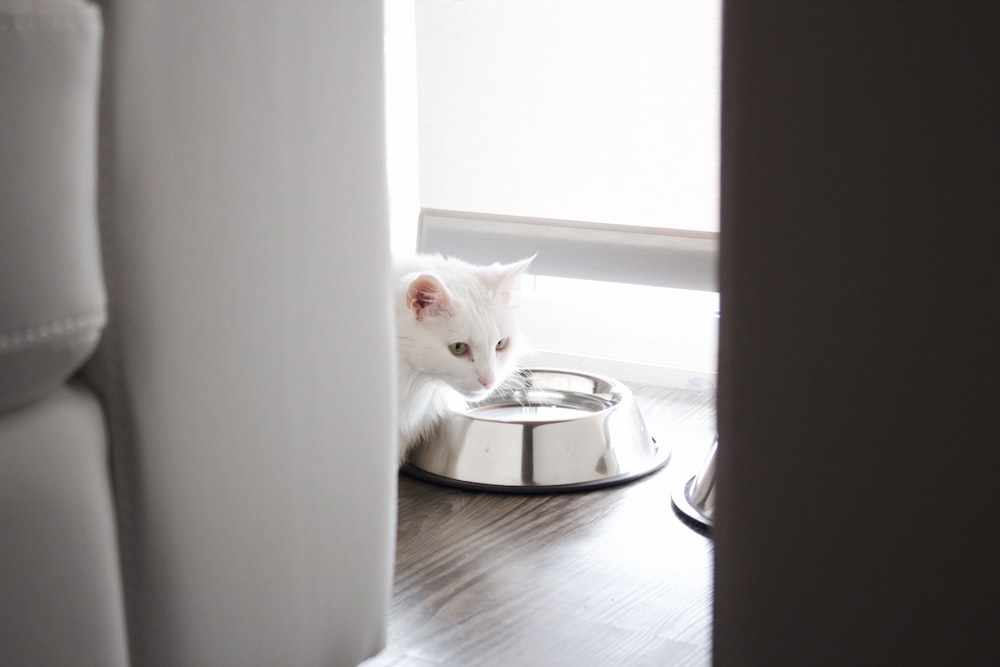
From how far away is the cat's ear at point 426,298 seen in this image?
1.43 meters

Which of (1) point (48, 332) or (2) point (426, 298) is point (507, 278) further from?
(1) point (48, 332)

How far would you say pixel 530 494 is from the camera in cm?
134

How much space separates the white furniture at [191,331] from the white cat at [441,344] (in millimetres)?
587

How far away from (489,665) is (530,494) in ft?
1.42

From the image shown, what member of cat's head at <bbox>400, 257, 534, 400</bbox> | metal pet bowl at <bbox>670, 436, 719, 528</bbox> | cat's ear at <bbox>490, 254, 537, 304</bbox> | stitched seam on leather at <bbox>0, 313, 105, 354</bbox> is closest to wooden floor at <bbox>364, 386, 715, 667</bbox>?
metal pet bowl at <bbox>670, 436, 719, 528</bbox>

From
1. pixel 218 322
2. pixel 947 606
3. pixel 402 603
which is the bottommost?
pixel 402 603

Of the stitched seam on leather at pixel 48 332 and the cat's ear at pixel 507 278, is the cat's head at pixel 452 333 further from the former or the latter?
the stitched seam on leather at pixel 48 332

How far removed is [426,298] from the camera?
4.77 ft

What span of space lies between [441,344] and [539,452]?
9.3 inches

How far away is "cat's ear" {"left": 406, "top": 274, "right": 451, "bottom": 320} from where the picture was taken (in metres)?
1.43

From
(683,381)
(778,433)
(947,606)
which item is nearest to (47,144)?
(778,433)

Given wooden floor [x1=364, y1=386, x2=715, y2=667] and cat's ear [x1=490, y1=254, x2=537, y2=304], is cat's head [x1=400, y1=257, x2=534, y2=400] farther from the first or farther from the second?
wooden floor [x1=364, y1=386, x2=715, y2=667]

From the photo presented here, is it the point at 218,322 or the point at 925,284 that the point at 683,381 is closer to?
the point at 218,322

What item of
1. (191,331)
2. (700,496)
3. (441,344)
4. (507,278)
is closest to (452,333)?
(441,344)
